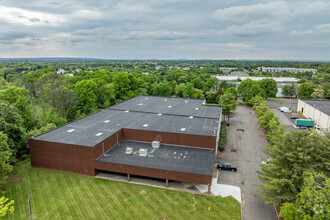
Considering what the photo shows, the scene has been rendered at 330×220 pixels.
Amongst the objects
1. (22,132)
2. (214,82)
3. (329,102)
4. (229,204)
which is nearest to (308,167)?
(229,204)

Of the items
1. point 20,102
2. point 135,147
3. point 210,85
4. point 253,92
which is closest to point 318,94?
point 253,92

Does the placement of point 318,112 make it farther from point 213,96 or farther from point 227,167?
point 227,167

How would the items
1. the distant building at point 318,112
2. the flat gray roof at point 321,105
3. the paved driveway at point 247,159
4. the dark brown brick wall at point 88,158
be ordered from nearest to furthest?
the paved driveway at point 247,159
the dark brown brick wall at point 88,158
the distant building at point 318,112
the flat gray roof at point 321,105

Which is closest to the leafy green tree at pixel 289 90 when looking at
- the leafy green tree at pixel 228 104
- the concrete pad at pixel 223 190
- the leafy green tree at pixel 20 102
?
→ the leafy green tree at pixel 228 104

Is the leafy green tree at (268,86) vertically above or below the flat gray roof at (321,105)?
above

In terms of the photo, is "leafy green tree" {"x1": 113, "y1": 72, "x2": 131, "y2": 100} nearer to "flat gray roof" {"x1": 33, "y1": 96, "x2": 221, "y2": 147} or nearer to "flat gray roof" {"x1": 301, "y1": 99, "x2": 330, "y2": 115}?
"flat gray roof" {"x1": 33, "y1": 96, "x2": 221, "y2": 147}

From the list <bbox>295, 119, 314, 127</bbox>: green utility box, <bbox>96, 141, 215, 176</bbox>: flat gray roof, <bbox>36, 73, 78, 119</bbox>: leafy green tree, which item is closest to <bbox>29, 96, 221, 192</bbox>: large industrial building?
<bbox>96, 141, 215, 176</bbox>: flat gray roof

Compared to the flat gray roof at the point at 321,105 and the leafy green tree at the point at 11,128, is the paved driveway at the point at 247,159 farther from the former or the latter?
the leafy green tree at the point at 11,128
